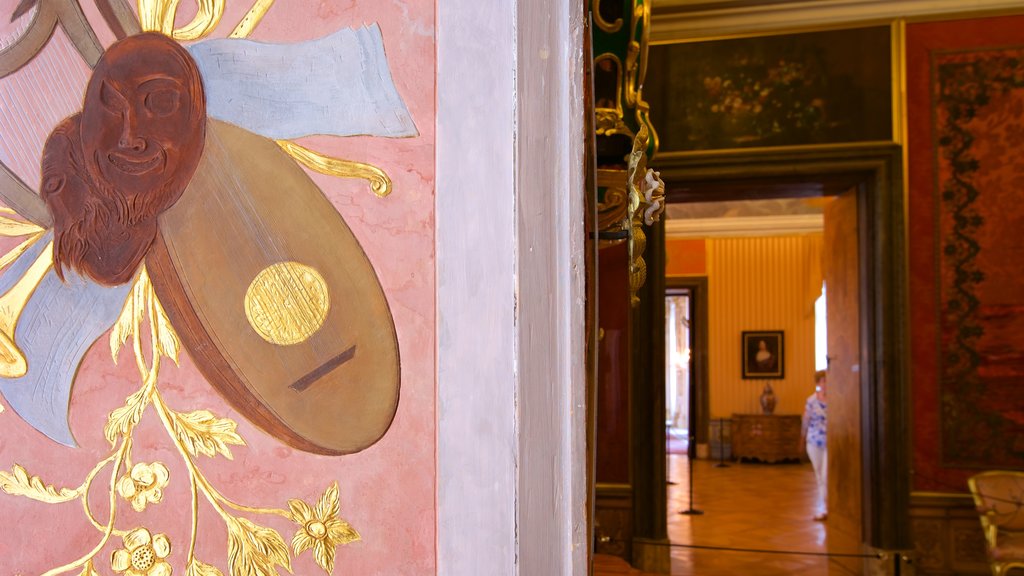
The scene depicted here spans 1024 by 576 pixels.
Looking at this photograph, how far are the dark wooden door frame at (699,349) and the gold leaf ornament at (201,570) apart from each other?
1283 centimetres

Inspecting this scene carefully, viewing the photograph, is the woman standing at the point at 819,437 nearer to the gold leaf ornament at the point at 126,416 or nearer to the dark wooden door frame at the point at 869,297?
the dark wooden door frame at the point at 869,297

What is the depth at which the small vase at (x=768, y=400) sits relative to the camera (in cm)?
1327

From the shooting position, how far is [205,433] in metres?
0.97

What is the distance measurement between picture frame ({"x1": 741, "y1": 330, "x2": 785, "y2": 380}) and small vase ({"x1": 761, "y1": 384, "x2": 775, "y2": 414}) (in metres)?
0.23

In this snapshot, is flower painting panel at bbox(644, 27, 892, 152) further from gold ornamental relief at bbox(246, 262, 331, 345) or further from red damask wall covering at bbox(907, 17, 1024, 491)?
gold ornamental relief at bbox(246, 262, 331, 345)

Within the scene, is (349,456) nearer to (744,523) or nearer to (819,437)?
(744,523)

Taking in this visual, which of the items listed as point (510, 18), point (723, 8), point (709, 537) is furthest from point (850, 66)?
point (510, 18)

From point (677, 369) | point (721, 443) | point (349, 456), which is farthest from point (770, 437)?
point (349, 456)

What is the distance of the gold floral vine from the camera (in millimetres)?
942

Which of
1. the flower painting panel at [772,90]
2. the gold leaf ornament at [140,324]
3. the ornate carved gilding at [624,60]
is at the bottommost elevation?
the gold leaf ornament at [140,324]

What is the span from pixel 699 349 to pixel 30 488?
1322 cm

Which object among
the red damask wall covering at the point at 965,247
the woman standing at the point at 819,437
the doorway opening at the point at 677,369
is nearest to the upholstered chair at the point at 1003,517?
the red damask wall covering at the point at 965,247

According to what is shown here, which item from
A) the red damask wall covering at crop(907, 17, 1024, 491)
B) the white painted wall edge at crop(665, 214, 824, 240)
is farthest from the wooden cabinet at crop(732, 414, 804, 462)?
the red damask wall covering at crop(907, 17, 1024, 491)

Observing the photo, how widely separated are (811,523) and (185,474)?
739cm
